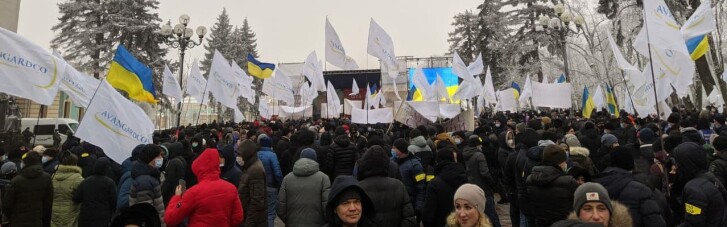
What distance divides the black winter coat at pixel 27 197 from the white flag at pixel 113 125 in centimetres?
68

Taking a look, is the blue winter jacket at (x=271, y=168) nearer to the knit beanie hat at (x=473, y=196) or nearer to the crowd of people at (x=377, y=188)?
the crowd of people at (x=377, y=188)

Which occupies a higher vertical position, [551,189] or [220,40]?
[220,40]

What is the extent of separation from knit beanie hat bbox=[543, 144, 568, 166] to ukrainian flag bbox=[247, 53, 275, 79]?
1579 cm

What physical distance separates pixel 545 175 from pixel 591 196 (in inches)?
55.5

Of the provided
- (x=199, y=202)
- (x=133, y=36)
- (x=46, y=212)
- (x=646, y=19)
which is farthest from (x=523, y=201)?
(x=133, y=36)

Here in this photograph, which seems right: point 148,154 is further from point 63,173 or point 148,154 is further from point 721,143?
point 721,143

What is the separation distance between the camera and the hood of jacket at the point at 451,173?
16.6ft

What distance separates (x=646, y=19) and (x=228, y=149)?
6.29m

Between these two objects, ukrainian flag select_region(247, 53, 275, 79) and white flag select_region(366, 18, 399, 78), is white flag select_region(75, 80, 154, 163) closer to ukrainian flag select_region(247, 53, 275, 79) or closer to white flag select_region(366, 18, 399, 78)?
white flag select_region(366, 18, 399, 78)

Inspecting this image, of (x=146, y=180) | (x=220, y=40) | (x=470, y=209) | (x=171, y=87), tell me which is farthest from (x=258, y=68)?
(x=220, y=40)

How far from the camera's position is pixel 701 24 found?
9164 millimetres

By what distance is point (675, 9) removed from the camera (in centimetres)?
2102

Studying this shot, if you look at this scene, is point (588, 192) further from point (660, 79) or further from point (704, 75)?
point (704, 75)

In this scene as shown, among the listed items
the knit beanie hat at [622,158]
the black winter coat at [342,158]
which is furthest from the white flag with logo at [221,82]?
the knit beanie hat at [622,158]
